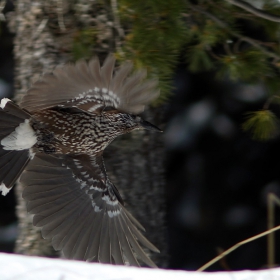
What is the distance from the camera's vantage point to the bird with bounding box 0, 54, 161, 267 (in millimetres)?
2889

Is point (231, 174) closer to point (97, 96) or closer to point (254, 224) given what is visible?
point (254, 224)

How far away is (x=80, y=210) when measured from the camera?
377 centimetres

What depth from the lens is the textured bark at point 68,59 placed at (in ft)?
11.2

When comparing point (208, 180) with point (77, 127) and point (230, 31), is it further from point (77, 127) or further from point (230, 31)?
point (230, 31)

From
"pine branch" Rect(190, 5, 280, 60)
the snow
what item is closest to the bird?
"pine branch" Rect(190, 5, 280, 60)

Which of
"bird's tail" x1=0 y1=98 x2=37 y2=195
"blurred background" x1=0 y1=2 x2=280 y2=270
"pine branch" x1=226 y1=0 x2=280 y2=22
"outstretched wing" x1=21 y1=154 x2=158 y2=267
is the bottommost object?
"blurred background" x1=0 y1=2 x2=280 y2=270

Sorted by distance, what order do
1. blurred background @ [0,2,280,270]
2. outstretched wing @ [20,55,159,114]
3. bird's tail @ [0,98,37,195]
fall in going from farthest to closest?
blurred background @ [0,2,280,270]
bird's tail @ [0,98,37,195]
outstretched wing @ [20,55,159,114]

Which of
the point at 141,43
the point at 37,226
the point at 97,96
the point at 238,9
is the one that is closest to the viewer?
the point at 141,43

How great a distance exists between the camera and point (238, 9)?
11.0 ft

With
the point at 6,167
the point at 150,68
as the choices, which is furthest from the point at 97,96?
the point at 6,167

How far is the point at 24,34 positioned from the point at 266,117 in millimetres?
1366

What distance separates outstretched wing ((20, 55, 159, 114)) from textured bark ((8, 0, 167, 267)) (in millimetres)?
372

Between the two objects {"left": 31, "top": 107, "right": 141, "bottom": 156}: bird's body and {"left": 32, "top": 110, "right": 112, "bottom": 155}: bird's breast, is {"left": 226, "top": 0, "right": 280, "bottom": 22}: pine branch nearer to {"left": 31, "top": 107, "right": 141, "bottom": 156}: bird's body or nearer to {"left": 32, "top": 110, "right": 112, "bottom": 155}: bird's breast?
{"left": 31, "top": 107, "right": 141, "bottom": 156}: bird's body

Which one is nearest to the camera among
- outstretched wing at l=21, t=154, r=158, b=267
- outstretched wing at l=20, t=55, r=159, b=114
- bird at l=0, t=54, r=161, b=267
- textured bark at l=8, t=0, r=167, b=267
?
outstretched wing at l=20, t=55, r=159, b=114
